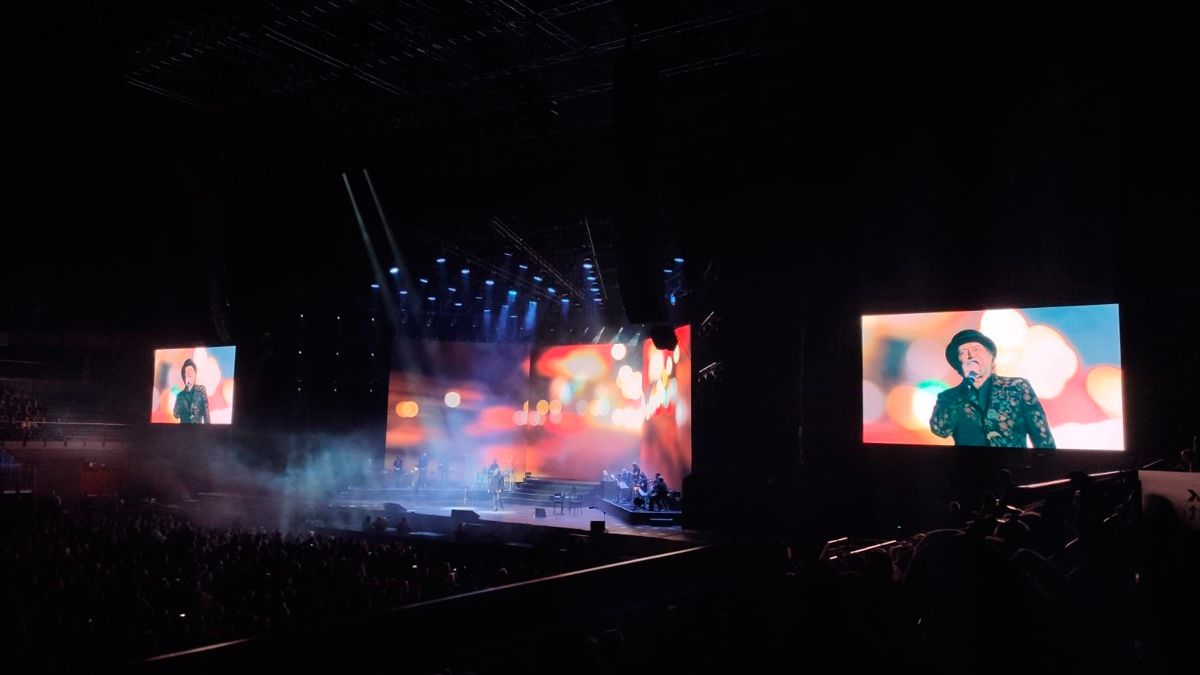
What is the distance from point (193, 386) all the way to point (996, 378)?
17.7 meters

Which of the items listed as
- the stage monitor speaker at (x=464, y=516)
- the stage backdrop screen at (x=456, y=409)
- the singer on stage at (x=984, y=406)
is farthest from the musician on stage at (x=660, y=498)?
the stage backdrop screen at (x=456, y=409)

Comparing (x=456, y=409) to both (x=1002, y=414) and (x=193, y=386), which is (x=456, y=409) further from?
(x=1002, y=414)

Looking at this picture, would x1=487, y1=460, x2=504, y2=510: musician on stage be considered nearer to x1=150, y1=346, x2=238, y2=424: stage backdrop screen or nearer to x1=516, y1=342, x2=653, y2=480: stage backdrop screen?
x1=516, y1=342, x2=653, y2=480: stage backdrop screen

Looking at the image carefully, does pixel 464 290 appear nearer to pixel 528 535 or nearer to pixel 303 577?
pixel 528 535

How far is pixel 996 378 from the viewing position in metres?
9.05

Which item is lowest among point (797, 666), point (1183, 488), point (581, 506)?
point (581, 506)

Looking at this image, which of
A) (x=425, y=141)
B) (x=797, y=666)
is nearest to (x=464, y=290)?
(x=425, y=141)

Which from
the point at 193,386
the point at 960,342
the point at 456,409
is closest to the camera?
the point at 960,342

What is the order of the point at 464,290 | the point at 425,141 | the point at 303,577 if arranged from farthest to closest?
the point at 464,290, the point at 425,141, the point at 303,577

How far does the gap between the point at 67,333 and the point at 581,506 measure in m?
14.1

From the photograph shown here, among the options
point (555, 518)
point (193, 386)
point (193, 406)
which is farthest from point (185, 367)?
point (555, 518)

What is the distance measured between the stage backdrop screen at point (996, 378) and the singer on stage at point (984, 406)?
0.01 m

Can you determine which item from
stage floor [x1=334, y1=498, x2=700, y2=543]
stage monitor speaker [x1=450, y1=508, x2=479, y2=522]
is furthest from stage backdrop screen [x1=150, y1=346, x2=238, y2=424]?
stage monitor speaker [x1=450, y1=508, x2=479, y2=522]

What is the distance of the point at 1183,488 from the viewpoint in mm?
3617
